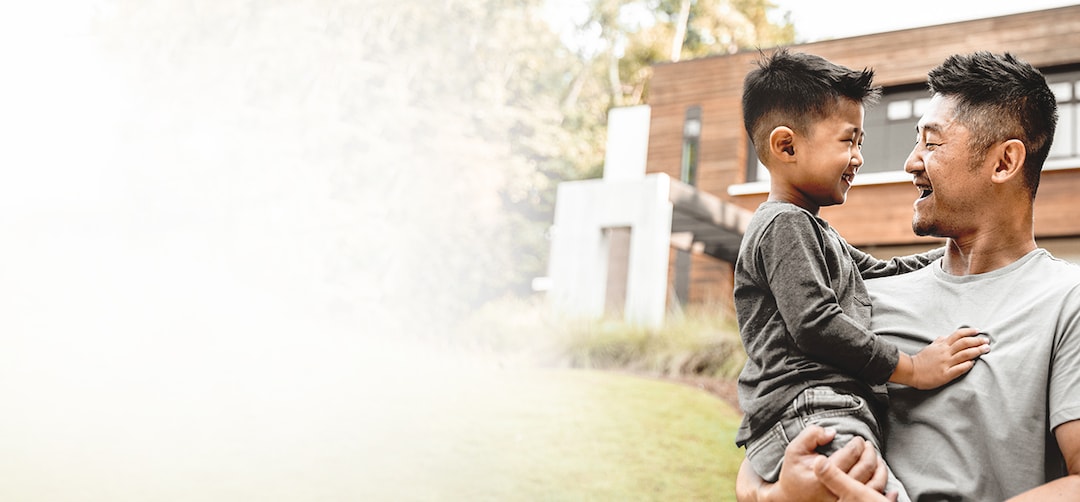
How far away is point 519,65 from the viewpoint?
13219 mm

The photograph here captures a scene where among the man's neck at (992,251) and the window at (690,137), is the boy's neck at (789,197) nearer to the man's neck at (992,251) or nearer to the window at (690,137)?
the man's neck at (992,251)

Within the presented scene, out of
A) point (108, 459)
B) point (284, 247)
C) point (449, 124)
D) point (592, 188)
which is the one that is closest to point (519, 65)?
point (449, 124)

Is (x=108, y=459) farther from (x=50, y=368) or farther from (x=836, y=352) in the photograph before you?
(x=836, y=352)

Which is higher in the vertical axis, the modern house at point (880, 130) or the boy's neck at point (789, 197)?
the modern house at point (880, 130)

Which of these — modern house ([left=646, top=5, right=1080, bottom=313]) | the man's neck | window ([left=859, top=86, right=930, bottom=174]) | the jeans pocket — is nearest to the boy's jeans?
the jeans pocket

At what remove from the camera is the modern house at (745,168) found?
5883mm

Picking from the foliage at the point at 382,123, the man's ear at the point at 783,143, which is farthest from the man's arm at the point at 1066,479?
the foliage at the point at 382,123

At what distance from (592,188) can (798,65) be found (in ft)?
17.3

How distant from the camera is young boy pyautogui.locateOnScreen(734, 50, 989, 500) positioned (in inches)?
40.4

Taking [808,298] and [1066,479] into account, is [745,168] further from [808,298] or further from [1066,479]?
[1066,479]

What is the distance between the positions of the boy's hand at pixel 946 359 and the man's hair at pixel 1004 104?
23 cm

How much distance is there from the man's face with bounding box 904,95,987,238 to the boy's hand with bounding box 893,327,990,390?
5.8 inches

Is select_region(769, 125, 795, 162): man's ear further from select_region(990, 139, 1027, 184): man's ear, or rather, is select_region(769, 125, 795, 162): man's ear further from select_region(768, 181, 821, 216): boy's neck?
select_region(990, 139, 1027, 184): man's ear

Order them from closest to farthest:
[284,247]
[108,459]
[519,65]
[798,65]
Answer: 1. [798,65]
2. [108,459]
3. [284,247]
4. [519,65]
